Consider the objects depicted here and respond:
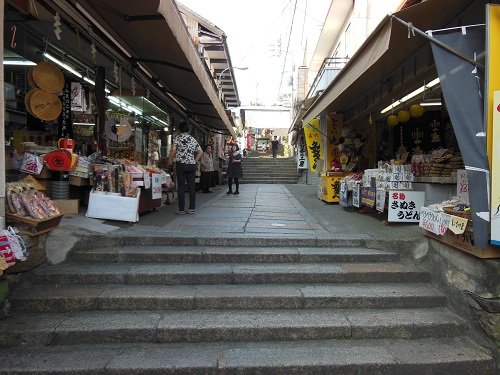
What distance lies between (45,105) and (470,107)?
5.66m

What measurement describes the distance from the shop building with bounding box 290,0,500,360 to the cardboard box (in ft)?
15.5

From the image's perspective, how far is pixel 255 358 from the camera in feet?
10.8

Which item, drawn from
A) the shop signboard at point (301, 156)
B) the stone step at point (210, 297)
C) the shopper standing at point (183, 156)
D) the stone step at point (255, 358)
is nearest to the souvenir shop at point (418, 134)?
the stone step at point (210, 297)

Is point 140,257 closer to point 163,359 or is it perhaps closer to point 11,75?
point 163,359

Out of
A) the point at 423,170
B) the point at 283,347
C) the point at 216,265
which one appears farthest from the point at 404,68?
the point at 283,347

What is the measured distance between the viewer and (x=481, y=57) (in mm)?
3684

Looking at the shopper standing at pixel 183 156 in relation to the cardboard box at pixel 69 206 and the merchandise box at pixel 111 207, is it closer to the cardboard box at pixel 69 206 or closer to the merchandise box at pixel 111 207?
the merchandise box at pixel 111 207

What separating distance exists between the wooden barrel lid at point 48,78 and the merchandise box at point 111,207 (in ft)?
5.60

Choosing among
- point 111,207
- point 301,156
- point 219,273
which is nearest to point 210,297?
point 219,273

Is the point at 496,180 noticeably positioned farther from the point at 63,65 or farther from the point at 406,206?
the point at 63,65

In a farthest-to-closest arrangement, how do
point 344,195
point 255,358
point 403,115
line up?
1. point 403,115
2. point 344,195
3. point 255,358

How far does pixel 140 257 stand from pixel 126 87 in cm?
553

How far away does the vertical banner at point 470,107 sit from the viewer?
344 cm

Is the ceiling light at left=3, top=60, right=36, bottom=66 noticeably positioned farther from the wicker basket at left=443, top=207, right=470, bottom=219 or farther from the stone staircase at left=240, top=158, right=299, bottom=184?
the stone staircase at left=240, top=158, right=299, bottom=184
